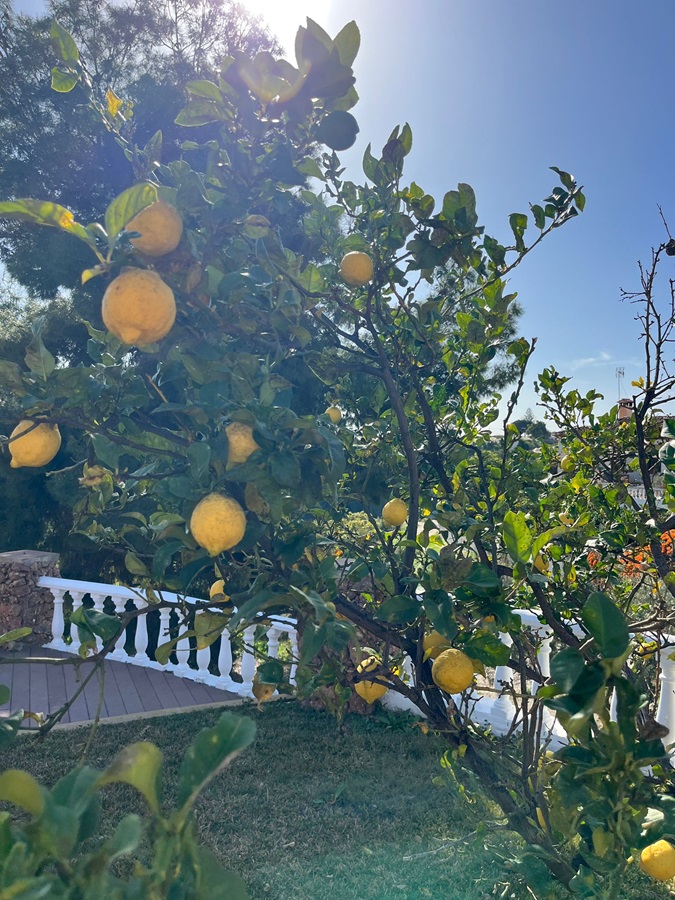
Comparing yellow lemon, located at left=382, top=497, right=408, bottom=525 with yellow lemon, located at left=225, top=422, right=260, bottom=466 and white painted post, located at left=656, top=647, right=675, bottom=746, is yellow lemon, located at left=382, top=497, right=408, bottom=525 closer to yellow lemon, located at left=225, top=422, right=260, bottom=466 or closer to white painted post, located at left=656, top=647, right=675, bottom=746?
yellow lemon, located at left=225, top=422, right=260, bottom=466

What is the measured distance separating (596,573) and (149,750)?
1947mm

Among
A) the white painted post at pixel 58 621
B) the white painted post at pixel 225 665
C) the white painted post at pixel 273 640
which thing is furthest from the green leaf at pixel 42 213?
the white painted post at pixel 58 621

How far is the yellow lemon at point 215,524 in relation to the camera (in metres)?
0.94

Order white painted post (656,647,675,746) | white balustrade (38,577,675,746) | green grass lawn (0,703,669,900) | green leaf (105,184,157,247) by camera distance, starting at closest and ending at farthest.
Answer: green leaf (105,184,157,247)
green grass lawn (0,703,669,900)
white painted post (656,647,675,746)
white balustrade (38,577,675,746)

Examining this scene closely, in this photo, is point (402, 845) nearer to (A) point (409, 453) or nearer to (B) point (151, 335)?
(A) point (409, 453)

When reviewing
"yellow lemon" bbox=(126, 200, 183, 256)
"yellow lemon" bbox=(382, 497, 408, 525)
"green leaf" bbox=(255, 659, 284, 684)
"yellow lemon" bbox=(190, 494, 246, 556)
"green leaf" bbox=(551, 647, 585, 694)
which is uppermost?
"yellow lemon" bbox=(126, 200, 183, 256)

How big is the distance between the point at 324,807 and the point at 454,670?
2.31m

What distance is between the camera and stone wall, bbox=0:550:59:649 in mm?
5266

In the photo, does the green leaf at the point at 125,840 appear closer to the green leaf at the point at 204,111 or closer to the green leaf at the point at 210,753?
the green leaf at the point at 210,753

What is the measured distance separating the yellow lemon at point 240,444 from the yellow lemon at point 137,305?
192mm

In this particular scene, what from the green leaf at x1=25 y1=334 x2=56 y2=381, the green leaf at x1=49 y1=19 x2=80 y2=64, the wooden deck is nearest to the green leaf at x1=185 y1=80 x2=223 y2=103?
the green leaf at x1=49 y1=19 x2=80 y2=64

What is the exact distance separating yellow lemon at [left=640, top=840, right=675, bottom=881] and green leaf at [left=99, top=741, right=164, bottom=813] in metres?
1.18

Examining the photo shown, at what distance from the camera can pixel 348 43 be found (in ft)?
3.15

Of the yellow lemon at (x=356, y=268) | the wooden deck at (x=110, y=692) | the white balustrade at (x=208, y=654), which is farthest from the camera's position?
the wooden deck at (x=110, y=692)
